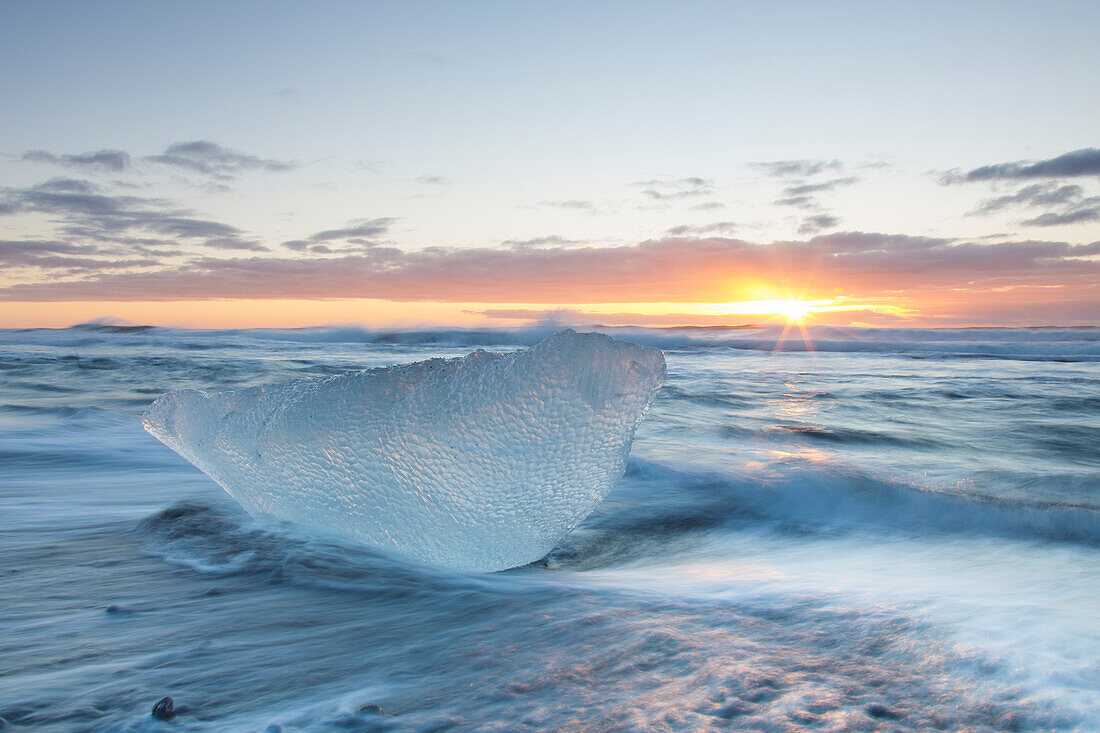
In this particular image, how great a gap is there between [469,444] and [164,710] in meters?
1.03

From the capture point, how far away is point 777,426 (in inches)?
234

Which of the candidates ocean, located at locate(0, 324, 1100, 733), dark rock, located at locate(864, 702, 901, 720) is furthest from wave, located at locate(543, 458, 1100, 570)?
dark rock, located at locate(864, 702, 901, 720)

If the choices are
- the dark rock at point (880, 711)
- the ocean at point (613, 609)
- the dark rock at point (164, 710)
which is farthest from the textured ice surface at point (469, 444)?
the dark rock at point (880, 711)

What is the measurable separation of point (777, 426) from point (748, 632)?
4598 millimetres

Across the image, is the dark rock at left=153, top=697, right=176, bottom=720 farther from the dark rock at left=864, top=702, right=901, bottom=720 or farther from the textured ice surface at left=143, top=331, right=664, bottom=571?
the dark rock at left=864, top=702, right=901, bottom=720

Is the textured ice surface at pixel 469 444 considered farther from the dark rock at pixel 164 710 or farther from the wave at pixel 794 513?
the dark rock at pixel 164 710

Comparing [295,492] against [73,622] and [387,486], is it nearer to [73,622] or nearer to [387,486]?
[387,486]

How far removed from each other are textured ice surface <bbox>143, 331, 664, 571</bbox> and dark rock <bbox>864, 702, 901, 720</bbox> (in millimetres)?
1044

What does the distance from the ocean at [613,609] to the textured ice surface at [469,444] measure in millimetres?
143

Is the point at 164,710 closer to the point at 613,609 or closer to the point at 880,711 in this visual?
the point at 613,609

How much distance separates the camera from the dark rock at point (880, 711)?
1229 millimetres

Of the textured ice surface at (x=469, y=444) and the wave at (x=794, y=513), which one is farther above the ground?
the textured ice surface at (x=469, y=444)

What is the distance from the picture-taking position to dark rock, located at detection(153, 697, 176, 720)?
127cm

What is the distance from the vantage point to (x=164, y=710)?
1275 mm
